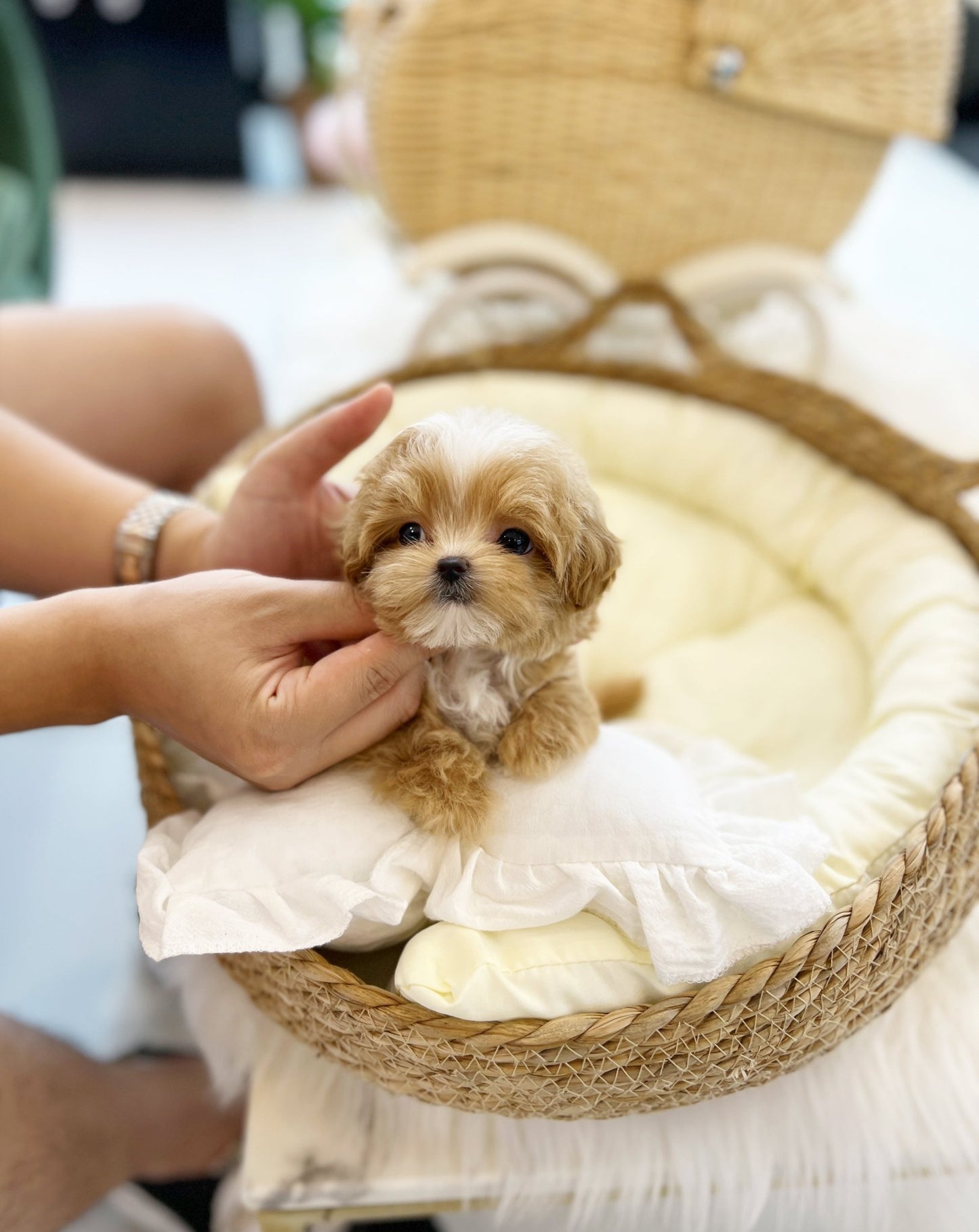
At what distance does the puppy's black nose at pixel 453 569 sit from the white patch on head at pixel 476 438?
0.07 metres

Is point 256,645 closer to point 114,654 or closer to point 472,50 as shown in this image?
point 114,654

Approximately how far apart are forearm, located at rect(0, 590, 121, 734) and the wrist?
222mm

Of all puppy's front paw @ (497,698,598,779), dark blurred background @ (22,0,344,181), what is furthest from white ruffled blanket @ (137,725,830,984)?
dark blurred background @ (22,0,344,181)

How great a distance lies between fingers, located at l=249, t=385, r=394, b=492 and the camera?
0.98m

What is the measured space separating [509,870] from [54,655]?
1.48ft

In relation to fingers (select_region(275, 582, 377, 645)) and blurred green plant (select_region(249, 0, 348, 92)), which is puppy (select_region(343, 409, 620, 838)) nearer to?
fingers (select_region(275, 582, 377, 645))

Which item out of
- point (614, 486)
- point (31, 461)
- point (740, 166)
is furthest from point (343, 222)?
point (31, 461)

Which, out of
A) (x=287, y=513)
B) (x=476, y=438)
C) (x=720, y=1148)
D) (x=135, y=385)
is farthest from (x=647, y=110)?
(x=720, y=1148)

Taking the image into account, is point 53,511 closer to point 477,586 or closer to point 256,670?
point 256,670

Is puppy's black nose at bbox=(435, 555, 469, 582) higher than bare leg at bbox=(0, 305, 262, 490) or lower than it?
higher

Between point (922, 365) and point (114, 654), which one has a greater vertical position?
point (114, 654)

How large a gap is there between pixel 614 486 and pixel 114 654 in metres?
0.95

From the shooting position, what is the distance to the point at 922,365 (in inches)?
90.4

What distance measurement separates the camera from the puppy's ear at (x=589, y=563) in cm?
78
